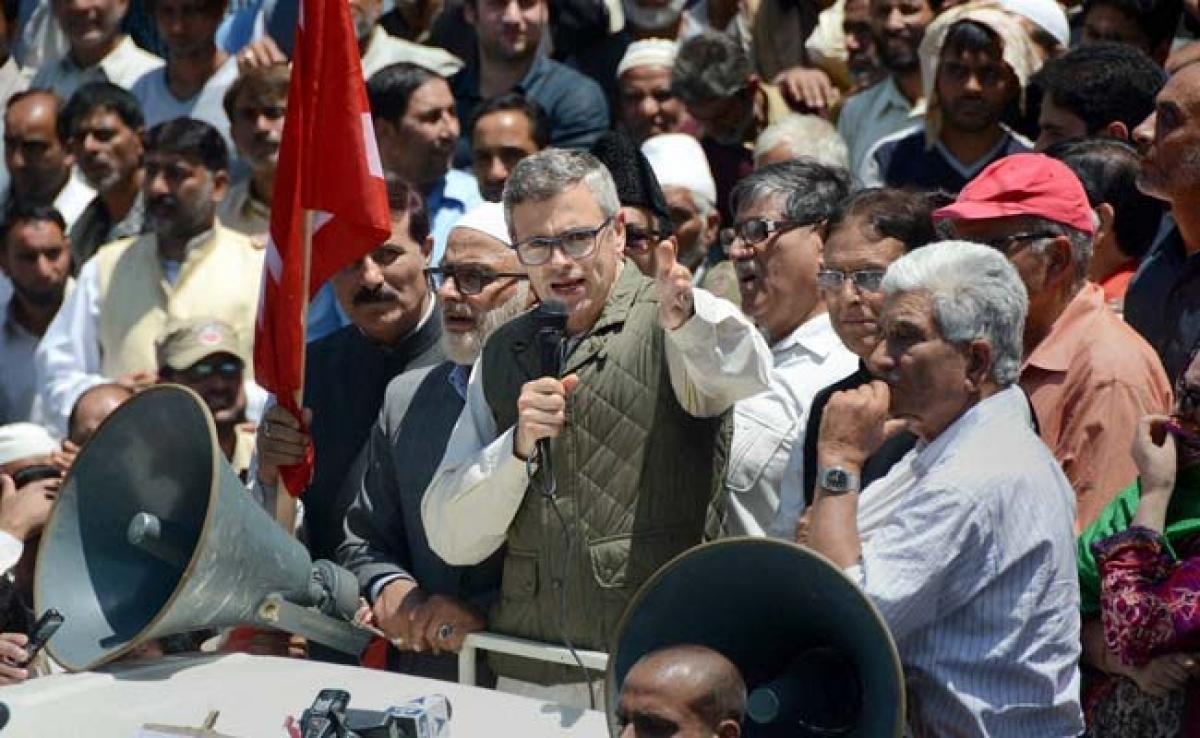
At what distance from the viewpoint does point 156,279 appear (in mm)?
9492

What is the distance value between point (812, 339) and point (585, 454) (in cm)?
109

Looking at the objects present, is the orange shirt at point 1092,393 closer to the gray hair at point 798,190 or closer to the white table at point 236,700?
the gray hair at point 798,190

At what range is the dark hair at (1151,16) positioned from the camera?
8695 millimetres

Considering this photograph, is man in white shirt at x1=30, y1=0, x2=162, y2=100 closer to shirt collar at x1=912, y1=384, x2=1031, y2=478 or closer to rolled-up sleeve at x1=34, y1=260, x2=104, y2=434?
rolled-up sleeve at x1=34, y1=260, x2=104, y2=434

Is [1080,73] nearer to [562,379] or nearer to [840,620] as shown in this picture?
[562,379]

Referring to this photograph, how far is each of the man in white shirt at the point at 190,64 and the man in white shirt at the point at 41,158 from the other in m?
0.43

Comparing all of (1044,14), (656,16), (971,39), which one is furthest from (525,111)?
(656,16)

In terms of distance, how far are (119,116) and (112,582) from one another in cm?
558

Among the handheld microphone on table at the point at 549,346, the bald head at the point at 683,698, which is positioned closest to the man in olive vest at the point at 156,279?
the handheld microphone on table at the point at 549,346

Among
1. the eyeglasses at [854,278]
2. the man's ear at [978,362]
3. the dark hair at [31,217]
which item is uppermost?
the eyeglasses at [854,278]

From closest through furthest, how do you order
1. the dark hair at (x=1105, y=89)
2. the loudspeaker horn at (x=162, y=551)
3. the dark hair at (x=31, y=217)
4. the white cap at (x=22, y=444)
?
the loudspeaker horn at (x=162, y=551), the dark hair at (x=1105, y=89), the white cap at (x=22, y=444), the dark hair at (x=31, y=217)

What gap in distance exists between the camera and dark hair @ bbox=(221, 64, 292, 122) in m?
9.91

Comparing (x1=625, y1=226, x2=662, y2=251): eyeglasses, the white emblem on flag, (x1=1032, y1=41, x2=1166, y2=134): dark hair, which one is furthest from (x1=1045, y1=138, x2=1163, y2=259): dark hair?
the white emblem on flag

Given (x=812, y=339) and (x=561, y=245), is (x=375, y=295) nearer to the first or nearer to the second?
(x=812, y=339)
